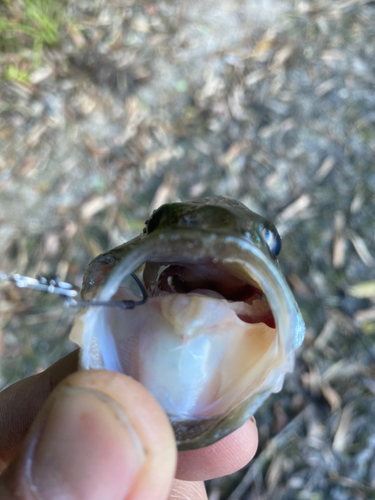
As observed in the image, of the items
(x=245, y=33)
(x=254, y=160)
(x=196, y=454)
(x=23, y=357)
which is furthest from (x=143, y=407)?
(x=245, y=33)

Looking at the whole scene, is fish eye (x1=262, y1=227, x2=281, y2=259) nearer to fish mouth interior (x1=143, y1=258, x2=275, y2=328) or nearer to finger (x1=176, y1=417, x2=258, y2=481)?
fish mouth interior (x1=143, y1=258, x2=275, y2=328)

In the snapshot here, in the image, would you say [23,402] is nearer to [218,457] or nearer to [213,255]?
[218,457]

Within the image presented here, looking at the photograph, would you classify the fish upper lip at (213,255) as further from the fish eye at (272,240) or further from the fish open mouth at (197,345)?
the fish eye at (272,240)

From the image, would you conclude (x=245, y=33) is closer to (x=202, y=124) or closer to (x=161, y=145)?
(x=202, y=124)

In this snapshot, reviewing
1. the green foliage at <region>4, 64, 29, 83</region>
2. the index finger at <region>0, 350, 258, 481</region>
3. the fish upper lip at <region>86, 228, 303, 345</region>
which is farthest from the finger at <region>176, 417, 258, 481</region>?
the green foliage at <region>4, 64, 29, 83</region>

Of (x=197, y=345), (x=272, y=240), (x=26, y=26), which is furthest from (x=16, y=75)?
(x=197, y=345)

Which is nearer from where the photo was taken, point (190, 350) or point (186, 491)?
point (190, 350)
